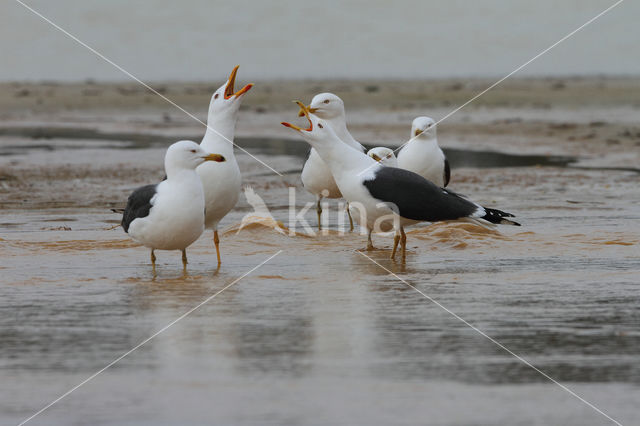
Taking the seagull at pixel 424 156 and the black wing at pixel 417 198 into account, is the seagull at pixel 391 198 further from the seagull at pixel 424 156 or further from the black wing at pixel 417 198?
the seagull at pixel 424 156

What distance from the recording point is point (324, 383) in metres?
4.70

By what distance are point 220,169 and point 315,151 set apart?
2.06m

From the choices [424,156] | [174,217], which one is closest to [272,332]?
[174,217]

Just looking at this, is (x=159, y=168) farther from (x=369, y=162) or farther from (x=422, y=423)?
(x=422, y=423)

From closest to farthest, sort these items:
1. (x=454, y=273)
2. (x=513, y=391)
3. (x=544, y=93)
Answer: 1. (x=513, y=391)
2. (x=454, y=273)
3. (x=544, y=93)

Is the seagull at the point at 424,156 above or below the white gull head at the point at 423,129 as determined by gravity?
below

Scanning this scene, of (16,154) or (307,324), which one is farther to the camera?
(16,154)

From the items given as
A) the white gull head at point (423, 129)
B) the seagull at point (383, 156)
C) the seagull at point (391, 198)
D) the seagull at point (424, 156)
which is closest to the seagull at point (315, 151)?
the seagull at point (383, 156)

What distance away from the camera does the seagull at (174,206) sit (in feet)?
23.7

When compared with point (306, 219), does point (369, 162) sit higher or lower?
higher

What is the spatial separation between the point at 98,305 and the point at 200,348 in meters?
1.30

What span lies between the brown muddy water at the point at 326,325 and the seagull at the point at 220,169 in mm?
397

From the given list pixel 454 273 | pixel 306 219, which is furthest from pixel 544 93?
pixel 454 273

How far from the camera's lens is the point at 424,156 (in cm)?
1056
